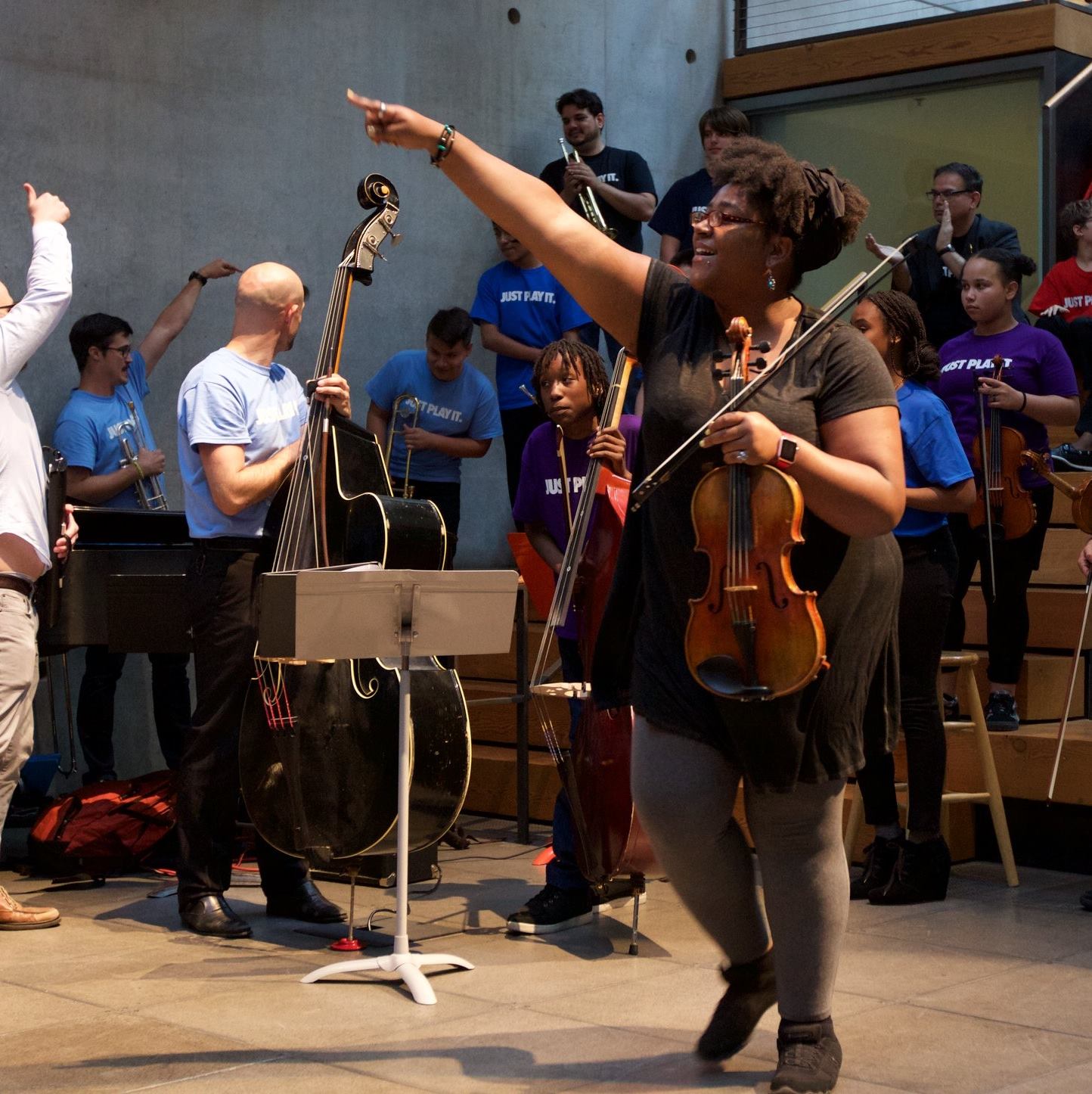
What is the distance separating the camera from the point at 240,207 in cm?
742

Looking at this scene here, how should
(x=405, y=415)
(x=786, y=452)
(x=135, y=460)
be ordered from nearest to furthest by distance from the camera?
(x=786, y=452) < (x=135, y=460) < (x=405, y=415)

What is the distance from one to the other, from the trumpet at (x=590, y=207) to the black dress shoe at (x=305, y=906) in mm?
2883

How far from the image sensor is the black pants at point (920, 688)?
4.87 m

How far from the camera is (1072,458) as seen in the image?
6477 mm

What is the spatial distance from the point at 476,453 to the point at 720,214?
159 inches

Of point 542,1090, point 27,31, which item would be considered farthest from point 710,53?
point 542,1090

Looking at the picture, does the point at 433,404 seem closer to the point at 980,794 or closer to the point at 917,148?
the point at 980,794

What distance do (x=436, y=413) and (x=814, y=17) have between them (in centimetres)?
426

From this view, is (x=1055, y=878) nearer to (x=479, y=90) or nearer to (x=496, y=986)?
(x=496, y=986)

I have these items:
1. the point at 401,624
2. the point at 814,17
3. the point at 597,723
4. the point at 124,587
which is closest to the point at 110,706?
the point at 124,587

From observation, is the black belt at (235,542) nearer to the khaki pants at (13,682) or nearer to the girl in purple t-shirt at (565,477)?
the khaki pants at (13,682)

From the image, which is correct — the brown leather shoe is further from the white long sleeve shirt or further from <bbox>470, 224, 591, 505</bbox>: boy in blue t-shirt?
<bbox>470, 224, 591, 505</bbox>: boy in blue t-shirt

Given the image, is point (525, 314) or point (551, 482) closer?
point (551, 482)

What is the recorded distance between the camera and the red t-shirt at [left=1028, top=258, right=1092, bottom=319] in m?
7.30
